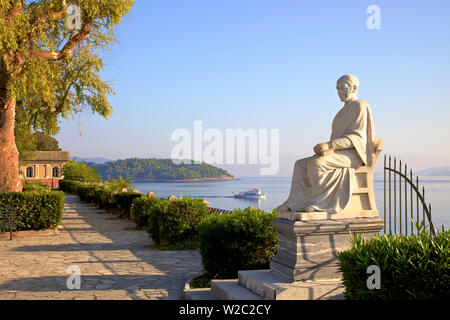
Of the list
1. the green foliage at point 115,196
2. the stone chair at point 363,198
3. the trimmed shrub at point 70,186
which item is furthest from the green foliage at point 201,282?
the trimmed shrub at point 70,186

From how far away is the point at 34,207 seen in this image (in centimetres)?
1398

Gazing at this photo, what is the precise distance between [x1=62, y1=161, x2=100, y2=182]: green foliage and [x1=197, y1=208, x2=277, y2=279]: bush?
47.3 metres

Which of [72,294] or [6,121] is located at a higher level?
[6,121]

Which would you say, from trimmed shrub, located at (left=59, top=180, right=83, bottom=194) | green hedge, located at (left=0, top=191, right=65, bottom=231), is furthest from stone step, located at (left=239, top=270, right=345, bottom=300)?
trimmed shrub, located at (left=59, top=180, right=83, bottom=194)

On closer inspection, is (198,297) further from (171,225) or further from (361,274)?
(171,225)

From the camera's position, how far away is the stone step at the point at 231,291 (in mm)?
5191

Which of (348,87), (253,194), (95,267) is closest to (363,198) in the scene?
(348,87)

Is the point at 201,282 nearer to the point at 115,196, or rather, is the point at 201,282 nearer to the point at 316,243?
the point at 316,243

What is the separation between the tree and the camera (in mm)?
13430

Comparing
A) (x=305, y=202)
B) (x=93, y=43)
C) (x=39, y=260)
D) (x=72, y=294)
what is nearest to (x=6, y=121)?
(x=93, y=43)

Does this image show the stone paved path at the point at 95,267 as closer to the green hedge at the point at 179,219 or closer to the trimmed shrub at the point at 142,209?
the green hedge at the point at 179,219

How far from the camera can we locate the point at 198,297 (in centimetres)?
593
